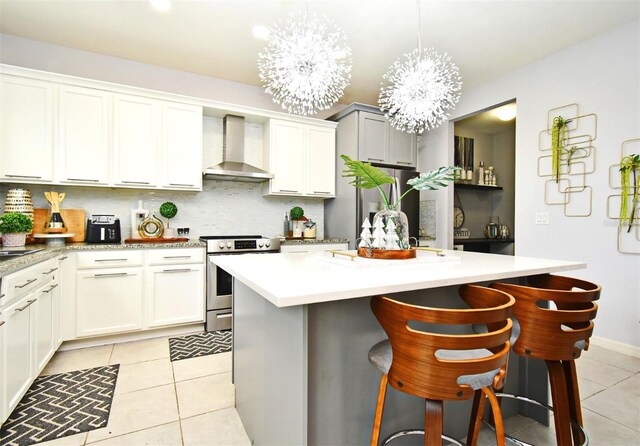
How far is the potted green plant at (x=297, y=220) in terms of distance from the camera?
4281 mm

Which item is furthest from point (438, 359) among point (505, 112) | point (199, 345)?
point (505, 112)

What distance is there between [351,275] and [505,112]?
4.74 m

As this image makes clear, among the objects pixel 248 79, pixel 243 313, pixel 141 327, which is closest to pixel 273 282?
pixel 243 313

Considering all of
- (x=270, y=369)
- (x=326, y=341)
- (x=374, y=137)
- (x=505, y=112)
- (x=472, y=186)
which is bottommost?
(x=270, y=369)

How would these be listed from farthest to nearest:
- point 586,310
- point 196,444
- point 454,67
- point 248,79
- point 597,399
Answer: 1. point 248,79
2. point 454,67
3. point 597,399
4. point 196,444
5. point 586,310

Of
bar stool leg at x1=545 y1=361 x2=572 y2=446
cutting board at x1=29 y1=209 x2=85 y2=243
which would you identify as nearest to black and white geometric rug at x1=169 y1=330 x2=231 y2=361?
cutting board at x1=29 y1=209 x2=85 y2=243

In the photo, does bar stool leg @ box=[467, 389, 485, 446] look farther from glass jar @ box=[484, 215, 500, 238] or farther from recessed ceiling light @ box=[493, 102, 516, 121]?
glass jar @ box=[484, 215, 500, 238]

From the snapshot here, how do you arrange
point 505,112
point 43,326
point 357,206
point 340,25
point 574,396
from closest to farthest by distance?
point 574,396
point 43,326
point 340,25
point 357,206
point 505,112

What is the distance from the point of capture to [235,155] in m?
3.92

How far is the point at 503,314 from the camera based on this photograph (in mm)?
1103

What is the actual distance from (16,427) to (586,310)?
111 inches

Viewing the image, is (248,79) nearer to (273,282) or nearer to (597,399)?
(273,282)

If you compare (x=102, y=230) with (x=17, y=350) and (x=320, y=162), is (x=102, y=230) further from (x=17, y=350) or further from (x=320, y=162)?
(x=320, y=162)

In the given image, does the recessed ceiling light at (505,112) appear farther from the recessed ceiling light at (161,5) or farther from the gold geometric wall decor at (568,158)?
the recessed ceiling light at (161,5)
